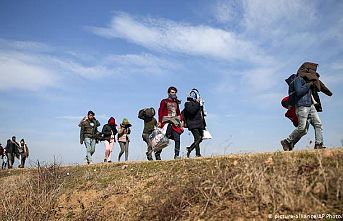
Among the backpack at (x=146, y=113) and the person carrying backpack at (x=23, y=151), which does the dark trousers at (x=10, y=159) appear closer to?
the person carrying backpack at (x=23, y=151)

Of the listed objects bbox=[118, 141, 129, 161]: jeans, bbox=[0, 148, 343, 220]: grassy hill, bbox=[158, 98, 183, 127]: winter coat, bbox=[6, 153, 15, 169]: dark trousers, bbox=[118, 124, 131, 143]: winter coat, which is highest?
bbox=[158, 98, 183, 127]: winter coat

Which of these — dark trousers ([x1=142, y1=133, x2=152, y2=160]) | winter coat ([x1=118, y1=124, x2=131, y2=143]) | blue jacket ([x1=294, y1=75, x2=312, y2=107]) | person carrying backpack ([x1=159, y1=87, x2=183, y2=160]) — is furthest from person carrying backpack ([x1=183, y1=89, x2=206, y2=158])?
winter coat ([x1=118, y1=124, x2=131, y2=143])

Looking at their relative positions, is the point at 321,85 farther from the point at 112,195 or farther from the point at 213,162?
the point at 112,195

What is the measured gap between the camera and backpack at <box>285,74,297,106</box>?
801cm

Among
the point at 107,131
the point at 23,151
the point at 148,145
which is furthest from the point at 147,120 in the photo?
the point at 23,151

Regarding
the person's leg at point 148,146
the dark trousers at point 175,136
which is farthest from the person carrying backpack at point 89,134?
the dark trousers at point 175,136

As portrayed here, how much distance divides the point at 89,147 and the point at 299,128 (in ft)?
25.8

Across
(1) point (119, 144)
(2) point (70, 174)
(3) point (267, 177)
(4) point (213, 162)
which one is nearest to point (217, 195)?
(3) point (267, 177)

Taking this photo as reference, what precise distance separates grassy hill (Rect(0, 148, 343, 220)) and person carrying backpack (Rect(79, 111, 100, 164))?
9.01 ft

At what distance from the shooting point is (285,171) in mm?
5684

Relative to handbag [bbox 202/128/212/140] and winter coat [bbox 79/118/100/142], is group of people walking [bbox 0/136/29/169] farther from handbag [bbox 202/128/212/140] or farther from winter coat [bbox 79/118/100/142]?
handbag [bbox 202/128/212/140]

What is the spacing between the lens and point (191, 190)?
20.6 feet

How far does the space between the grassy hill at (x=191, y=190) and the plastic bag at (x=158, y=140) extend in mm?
1033

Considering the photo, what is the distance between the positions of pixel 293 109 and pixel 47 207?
6.36 metres
